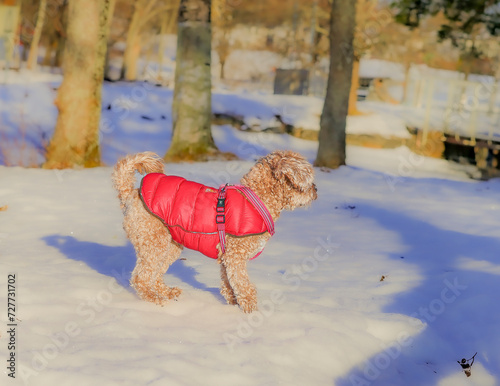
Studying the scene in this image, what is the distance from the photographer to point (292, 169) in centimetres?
518

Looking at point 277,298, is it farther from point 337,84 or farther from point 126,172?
point 337,84

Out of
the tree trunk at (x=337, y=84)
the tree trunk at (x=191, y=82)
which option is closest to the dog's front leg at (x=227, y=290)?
the tree trunk at (x=191, y=82)

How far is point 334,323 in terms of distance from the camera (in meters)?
5.34

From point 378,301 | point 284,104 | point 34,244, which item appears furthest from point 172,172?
point 284,104

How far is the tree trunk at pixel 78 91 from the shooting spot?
11.7m

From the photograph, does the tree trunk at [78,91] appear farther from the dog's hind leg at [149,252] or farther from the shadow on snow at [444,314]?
the dog's hind leg at [149,252]

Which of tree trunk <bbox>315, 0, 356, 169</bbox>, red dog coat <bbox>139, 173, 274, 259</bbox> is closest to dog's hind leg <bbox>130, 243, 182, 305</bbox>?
red dog coat <bbox>139, 173, 274, 259</bbox>

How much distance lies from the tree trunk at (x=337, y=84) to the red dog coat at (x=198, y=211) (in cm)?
924

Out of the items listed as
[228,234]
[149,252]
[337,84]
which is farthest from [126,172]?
[337,84]

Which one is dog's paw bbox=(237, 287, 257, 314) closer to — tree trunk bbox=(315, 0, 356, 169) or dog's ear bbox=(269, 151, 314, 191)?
dog's ear bbox=(269, 151, 314, 191)

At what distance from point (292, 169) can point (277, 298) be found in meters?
1.51

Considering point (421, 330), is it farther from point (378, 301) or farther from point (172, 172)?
point (172, 172)

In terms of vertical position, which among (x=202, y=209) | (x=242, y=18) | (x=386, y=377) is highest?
(x=242, y=18)

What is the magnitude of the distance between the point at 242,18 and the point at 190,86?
3336cm
